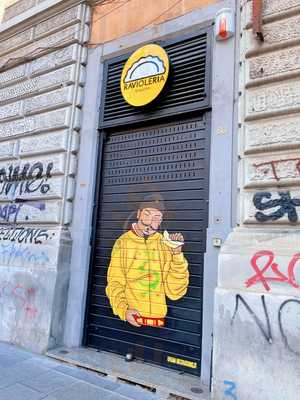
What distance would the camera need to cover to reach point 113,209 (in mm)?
5254

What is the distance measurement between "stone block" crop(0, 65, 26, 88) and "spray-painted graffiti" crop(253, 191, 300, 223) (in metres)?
4.96

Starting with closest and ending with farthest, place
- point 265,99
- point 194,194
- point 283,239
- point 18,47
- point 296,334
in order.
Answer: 1. point 296,334
2. point 283,239
3. point 265,99
4. point 194,194
5. point 18,47

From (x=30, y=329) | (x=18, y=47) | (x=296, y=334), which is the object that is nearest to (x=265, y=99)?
(x=296, y=334)

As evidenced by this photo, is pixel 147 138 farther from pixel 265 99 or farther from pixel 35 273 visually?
pixel 35 273

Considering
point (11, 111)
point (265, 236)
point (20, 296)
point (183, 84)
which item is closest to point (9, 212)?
point (20, 296)

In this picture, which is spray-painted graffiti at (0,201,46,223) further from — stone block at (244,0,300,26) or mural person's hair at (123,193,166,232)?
stone block at (244,0,300,26)

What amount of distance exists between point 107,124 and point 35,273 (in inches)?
98.2

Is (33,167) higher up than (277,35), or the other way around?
(277,35)

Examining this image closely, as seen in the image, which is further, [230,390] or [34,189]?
[34,189]

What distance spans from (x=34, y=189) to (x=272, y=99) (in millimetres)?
3855

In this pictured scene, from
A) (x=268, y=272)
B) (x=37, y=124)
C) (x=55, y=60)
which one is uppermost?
(x=55, y=60)

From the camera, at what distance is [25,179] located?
5.96 metres

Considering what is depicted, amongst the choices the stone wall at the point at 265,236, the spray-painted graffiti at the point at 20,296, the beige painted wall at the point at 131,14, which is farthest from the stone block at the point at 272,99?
the spray-painted graffiti at the point at 20,296

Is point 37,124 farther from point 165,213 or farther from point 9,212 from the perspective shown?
point 165,213
